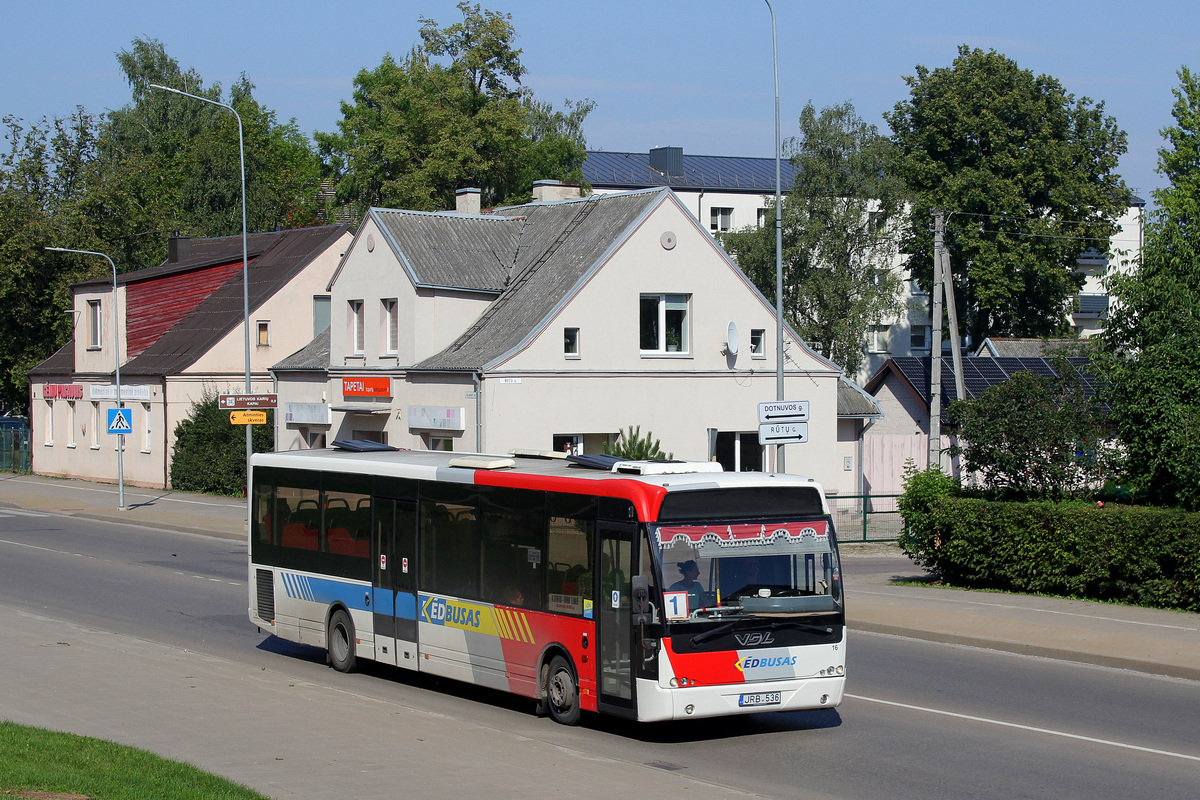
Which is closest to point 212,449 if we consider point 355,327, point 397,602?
point 355,327

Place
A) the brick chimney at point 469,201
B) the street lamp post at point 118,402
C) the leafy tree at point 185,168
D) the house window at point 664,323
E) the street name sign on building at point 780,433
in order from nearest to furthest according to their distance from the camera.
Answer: the street name sign on building at point 780,433 < the house window at point 664,323 < the street lamp post at point 118,402 < the brick chimney at point 469,201 < the leafy tree at point 185,168

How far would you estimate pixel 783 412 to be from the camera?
2242 cm

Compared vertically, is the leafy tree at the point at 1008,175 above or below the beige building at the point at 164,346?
above

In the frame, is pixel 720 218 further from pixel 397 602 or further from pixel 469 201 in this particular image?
pixel 397 602

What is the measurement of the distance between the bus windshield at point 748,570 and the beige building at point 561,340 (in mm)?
19116

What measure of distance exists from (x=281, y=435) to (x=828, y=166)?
27.0 m

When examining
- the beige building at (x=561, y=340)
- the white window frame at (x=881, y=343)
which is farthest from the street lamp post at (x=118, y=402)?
the white window frame at (x=881, y=343)

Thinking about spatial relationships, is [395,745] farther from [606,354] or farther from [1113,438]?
[606,354]

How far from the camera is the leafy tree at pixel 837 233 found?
54.8 meters

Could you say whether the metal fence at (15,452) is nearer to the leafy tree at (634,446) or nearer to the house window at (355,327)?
the house window at (355,327)

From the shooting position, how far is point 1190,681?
46.8 feet

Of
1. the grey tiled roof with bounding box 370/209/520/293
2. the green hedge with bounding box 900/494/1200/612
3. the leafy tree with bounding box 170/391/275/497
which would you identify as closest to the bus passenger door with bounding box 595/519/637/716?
the green hedge with bounding box 900/494/1200/612

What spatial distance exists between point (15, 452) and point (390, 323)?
98.4 feet

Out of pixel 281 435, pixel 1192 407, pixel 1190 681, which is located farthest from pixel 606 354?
pixel 1190 681
